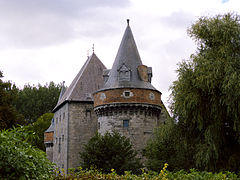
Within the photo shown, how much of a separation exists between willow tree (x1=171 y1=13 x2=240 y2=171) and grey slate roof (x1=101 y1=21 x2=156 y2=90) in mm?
11688

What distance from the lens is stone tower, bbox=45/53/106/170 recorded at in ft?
116

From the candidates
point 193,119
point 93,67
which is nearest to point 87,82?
point 93,67

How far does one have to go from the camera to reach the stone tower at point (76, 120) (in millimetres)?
35438

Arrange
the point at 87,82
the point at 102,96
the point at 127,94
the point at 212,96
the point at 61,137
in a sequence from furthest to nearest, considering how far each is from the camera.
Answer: the point at 87,82 < the point at 61,137 < the point at 102,96 < the point at 127,94 < the point at 212,96

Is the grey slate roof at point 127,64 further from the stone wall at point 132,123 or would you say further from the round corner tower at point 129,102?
the stone wall at point 132,123

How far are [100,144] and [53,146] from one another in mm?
19726

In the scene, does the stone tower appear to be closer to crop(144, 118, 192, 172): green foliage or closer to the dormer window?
the dormer window

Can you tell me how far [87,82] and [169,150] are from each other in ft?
54.2

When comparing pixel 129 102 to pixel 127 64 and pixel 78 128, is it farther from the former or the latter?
pixel 78 128

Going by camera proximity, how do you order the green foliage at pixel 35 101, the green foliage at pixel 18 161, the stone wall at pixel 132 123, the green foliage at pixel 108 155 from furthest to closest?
the green foliage at pixel 35 101, the stone wall at pixel 132 123, the green foliage at pixel 108 155, the green foliage at pixel 18 161

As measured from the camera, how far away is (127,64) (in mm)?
32688

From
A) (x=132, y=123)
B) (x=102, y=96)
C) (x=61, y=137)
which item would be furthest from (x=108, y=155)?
(x=61, y=137)

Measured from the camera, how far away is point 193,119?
1873 centimetres

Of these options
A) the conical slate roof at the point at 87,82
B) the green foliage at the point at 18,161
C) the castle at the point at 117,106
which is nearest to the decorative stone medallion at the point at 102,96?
the castle at the point at 117,106
